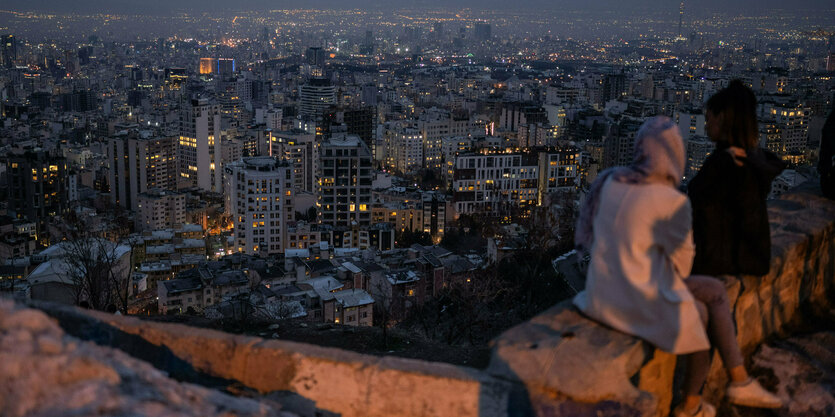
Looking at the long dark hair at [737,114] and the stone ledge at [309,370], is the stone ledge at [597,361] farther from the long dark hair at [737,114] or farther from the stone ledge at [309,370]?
the long dark hair at [737,114]

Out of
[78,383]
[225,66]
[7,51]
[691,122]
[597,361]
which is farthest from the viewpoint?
[225,66]

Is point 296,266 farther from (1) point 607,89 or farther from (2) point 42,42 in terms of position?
(2) point 42,42

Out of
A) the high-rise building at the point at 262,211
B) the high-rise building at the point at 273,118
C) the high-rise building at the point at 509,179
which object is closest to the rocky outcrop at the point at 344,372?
the high-rise building at the point at 262,211

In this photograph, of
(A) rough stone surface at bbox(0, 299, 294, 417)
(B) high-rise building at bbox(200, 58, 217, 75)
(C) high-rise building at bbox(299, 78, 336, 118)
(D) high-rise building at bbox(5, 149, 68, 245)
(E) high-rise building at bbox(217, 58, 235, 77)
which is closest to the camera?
(A) rough stone surface at bbox(0, 299, 294, 417)

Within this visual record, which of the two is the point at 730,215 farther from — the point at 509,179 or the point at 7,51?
the point at 7,51

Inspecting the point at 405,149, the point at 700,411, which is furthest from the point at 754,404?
the point at 405,149

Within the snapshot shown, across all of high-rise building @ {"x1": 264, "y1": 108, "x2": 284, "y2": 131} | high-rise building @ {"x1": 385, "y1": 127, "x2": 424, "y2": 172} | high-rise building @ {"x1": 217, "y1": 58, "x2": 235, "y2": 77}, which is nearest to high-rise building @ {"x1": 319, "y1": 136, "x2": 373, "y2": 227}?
A: high-rise building @ {"x1": 385, "y1": 127, "x2": 424, "y2": 172}

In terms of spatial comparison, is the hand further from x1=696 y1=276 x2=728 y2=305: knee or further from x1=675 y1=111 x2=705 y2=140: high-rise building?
x1=675 y1=111 x2=705 y2=140: high-rise building
